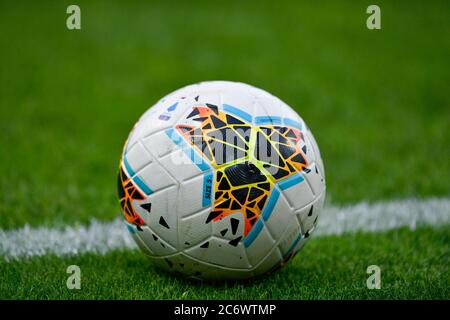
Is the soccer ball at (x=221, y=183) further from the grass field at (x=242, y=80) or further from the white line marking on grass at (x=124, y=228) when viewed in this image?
the white line marking on grass at (x=124, y=228)

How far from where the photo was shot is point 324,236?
4.62 metres

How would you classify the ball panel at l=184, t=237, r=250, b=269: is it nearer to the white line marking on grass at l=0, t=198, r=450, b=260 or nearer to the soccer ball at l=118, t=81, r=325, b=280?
the soccer ball at l=118, t=81, r=325, b=280

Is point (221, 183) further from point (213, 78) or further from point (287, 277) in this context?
point (213, 78)

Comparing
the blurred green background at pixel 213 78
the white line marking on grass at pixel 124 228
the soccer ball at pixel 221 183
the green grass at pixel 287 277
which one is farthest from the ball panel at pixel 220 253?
the blurred green background at pixel 213 78

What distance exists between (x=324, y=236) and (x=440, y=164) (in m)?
2.22

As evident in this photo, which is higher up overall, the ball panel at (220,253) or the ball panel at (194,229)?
the ball panel at (194,229)

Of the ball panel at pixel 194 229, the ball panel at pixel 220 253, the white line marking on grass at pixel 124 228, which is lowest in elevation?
the white line marking on grass at pixel 124 228

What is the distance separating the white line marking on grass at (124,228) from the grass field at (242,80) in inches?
5.6

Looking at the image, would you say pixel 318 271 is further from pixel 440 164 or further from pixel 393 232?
pixel 440 164

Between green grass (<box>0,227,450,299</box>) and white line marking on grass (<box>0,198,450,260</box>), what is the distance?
0.21m

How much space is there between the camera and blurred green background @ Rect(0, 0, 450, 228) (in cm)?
567

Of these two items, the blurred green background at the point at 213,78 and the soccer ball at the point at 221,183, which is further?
the blurred green background at the point at 213,78

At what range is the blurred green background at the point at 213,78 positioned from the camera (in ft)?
18.6

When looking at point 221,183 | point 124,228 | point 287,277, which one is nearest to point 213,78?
point 124,228
